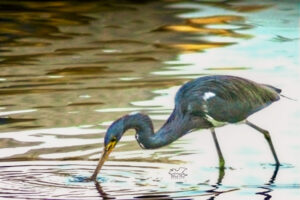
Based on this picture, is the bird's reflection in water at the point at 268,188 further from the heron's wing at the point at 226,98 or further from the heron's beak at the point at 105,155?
the heron's beak at the point at 105,155

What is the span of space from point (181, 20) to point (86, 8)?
9.66 ft

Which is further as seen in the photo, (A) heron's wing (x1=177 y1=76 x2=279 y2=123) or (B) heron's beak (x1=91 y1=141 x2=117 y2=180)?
(A) heron's wing (x1=177 y1=76 x2=279 y2=123)

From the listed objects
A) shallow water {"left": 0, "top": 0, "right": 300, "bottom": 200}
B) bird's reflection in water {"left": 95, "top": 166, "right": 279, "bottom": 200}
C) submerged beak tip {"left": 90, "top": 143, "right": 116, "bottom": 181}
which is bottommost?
shallow water {"left": 0, "top": 0, "right": 300, "bottom": 200}

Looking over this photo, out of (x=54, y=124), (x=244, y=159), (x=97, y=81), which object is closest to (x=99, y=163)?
(x=244, y=159)

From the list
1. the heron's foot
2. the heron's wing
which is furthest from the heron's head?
the heron's foot

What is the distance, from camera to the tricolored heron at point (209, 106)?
1280 cm

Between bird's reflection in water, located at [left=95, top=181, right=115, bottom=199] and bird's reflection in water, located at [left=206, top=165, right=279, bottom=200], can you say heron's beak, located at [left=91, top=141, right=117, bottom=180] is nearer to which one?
bird's reflection in water, located at [left=95, top=181, right=115, bottom=199]

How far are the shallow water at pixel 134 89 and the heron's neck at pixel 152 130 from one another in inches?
11.5

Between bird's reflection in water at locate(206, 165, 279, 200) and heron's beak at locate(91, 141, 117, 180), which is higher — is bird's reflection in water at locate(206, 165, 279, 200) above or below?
below

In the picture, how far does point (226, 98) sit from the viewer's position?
13.1 meters

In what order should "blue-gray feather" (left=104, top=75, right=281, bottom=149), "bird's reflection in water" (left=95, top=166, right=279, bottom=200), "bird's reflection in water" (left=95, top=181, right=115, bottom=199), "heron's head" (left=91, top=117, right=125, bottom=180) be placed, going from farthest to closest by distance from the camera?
"blue-gray feather" (left=104, top=75, right=281, bottom=149) < "heron's head" (left=91, top=117, right=125, bottom=180) < "bird's reflection in water" (left=95, top=181, right=115, bottom=199) < "bird's reflection in water" (left=95, top=166, right=279, bottom=200)

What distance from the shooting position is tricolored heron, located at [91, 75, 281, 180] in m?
12.8

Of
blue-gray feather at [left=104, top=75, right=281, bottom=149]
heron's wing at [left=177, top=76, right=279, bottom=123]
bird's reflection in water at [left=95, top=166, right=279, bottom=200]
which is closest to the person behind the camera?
bird's reflection in water at [left=95, top=166, right=279, bottom=200]

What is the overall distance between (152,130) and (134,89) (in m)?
4.41
